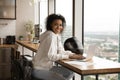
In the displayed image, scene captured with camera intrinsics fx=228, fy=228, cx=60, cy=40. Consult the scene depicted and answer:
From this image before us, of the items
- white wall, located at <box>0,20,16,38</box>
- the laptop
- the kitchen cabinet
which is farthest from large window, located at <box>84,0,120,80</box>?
white wall, located at <box>0,20,16,38</box>

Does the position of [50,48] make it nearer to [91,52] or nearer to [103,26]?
[91,52]

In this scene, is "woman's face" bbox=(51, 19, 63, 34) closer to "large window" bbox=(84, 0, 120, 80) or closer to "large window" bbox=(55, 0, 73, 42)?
"large window" bbox=(84, 0, 120, 80)

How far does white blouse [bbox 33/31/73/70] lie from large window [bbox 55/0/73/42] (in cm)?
178

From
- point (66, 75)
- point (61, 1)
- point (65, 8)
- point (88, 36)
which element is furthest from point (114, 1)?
point (61, 1)

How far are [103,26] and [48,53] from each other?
1.39 metres

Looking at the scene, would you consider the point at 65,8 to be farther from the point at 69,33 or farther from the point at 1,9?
the point at 1,9

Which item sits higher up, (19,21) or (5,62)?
(19,21)

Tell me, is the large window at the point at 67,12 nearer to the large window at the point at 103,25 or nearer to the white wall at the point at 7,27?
the large window at the point at 103,25

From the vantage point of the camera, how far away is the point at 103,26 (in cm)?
362

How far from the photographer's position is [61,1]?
18.1 feet

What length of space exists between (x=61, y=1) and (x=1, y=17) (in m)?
1.53

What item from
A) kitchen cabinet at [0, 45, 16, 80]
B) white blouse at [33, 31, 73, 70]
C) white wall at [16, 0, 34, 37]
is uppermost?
white wall at [16, 0, 34, 37]

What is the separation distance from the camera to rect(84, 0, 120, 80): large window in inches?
129

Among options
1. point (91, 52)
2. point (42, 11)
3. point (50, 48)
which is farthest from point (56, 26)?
point (42, 11)
